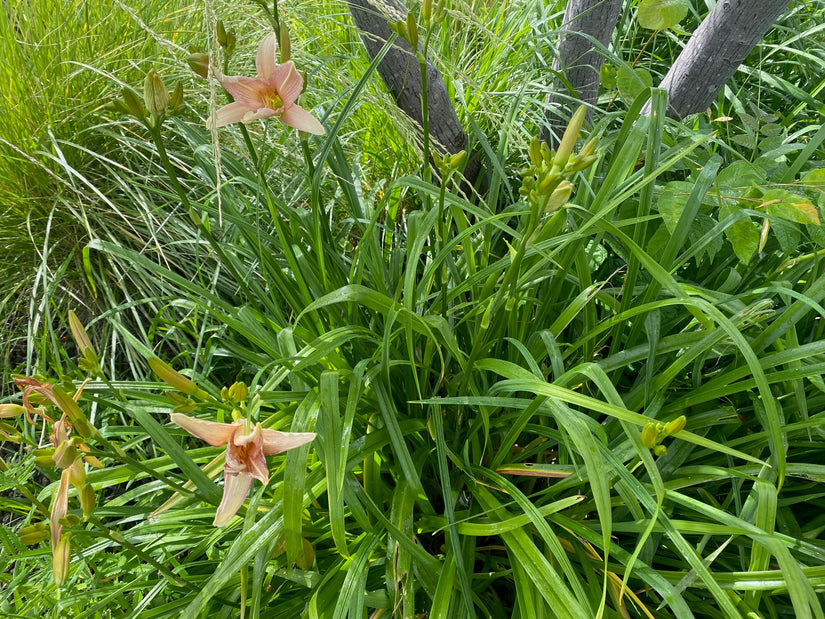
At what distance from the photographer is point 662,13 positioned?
110 centimetres

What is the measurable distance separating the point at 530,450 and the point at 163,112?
30.1 inches

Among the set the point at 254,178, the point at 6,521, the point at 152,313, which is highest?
the point at 254,178

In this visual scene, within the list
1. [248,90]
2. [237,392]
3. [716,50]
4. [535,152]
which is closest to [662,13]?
[716,50]

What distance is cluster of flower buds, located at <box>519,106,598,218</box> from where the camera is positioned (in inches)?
25.6

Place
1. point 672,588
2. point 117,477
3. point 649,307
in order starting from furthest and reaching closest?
point 117,477, point 649,307, point 672,588

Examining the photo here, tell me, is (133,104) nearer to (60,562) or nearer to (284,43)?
(284,43)

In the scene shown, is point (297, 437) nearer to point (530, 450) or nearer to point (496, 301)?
point (496, 301)

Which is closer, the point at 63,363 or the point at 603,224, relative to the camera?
the point at 603,224

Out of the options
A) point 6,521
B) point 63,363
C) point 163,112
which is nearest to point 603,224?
point 163,112

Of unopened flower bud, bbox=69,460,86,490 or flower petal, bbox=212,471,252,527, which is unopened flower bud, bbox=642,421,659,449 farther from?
unopened flower bud, bbox=69,460,86,490

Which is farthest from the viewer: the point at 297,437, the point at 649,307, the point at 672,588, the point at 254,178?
the point at 254,178

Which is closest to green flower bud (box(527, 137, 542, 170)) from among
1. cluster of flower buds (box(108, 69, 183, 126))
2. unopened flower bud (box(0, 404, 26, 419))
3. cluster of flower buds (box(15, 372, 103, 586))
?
cluster of flower buds (box(108, 69, 183, 126))

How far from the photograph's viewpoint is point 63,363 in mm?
1647

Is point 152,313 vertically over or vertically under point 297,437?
under
